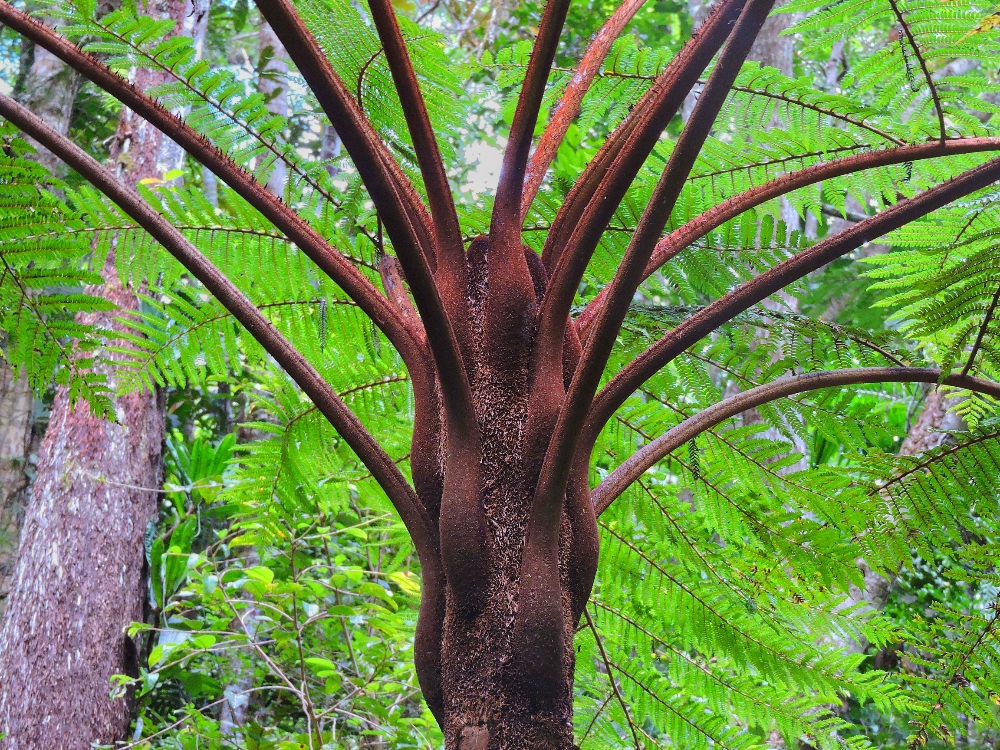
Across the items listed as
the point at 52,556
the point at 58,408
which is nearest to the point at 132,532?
the point at 52,556

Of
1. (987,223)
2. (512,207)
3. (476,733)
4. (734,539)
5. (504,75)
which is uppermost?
(504,75)

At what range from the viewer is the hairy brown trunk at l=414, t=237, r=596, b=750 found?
84 cm

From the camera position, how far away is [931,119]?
134 cm

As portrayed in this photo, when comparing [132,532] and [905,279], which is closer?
[905,279]

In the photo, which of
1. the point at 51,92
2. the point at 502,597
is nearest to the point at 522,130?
the point at 502,597

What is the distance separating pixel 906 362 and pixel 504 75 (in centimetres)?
90

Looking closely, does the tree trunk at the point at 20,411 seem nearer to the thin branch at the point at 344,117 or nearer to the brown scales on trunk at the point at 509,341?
the brown scales on trunk at the point at 509,341

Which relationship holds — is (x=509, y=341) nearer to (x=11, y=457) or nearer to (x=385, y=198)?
(x=385, y=198)

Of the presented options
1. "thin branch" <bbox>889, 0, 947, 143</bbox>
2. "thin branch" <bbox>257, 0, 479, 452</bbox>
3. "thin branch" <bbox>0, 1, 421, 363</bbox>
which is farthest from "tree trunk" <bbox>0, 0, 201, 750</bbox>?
"thin branch" <bbox>889, 0, 947, 143</bbox>

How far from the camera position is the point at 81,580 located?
10.7 ft

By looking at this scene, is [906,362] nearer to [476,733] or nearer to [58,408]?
[476,733]

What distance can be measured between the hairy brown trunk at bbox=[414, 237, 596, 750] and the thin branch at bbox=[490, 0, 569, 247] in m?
0.08

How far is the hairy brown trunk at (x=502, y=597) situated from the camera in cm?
84

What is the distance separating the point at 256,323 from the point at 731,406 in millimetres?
647
